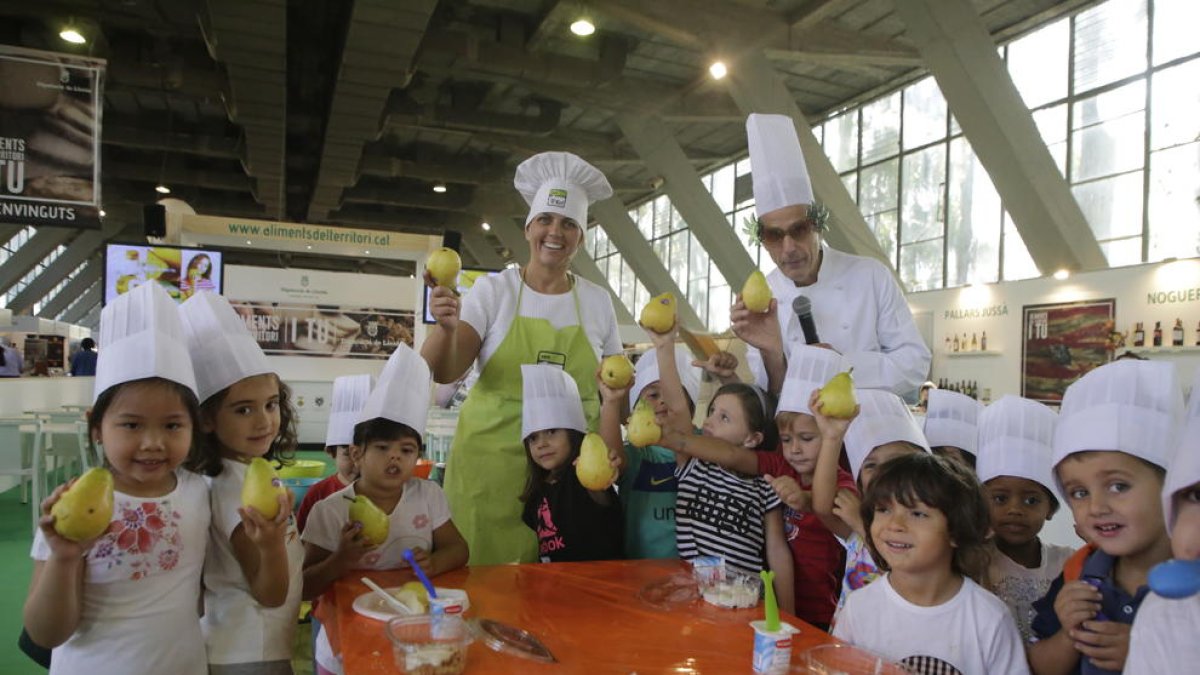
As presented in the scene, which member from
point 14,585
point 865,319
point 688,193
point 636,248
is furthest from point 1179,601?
point 636,248

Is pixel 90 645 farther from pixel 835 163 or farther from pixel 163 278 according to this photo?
pixel 835 163

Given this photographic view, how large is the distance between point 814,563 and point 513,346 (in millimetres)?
1265

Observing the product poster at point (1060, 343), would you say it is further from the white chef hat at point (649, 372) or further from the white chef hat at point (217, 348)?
the white chef hat at point (217, 348)

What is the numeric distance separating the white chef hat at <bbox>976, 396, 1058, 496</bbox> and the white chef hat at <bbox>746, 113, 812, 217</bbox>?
982 mm

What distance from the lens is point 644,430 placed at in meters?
2.29

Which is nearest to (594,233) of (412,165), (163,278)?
(412,165)

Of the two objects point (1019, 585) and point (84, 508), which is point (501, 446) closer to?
point (84, 508)

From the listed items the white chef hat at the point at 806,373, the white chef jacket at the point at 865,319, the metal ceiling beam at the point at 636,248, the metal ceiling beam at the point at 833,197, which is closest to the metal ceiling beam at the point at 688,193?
the metal ceiling beam at the point at 833,197

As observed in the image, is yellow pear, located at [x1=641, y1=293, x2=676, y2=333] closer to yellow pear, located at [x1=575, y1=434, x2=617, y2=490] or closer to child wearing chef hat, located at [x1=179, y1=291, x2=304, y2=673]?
yellow pear, located at [x1=575, y1=434, x2=617, y2=490]

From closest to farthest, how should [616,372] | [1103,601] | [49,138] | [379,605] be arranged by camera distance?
[1103,601], [379,605], [616,372], [49,138]

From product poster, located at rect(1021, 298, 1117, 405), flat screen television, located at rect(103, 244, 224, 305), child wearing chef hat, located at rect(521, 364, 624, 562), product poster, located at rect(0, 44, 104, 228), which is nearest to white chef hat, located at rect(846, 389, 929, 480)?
child wearing chef hat, located at rect(521, 364, 624, 562)

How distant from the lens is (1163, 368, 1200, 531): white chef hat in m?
1.12

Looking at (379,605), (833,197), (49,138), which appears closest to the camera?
(379,605)

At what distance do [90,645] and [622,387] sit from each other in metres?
1.53
